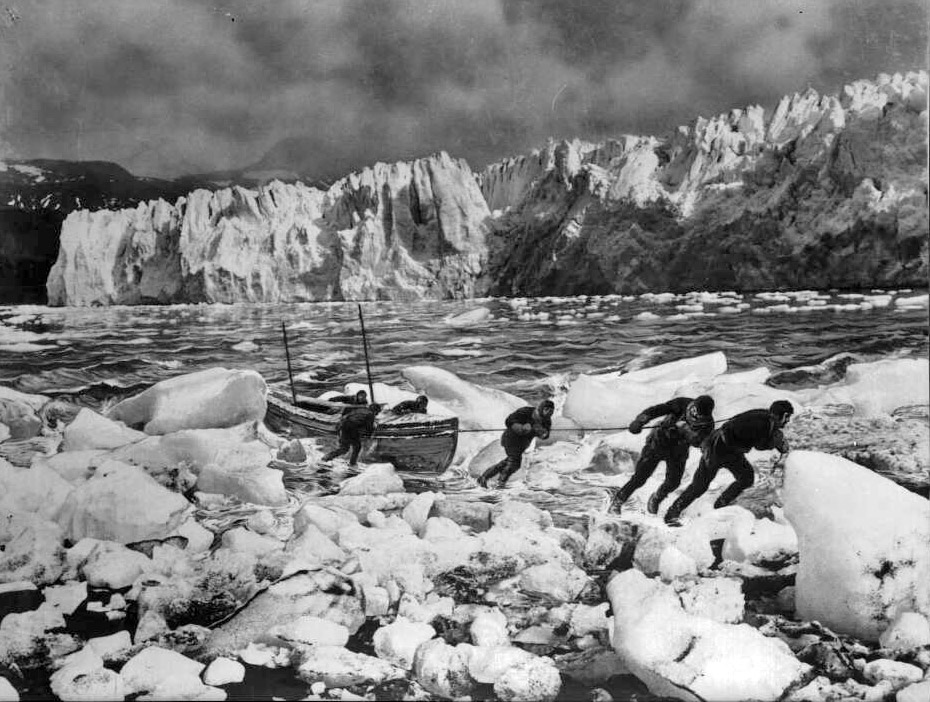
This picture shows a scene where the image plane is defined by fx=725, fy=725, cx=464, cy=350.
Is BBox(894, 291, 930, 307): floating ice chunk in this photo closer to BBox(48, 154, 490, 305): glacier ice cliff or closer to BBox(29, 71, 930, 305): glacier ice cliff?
BBox(29, 71, 930, 305): glacier ice cliff

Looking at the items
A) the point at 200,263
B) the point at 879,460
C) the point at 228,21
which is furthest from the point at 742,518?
the point at 228,21

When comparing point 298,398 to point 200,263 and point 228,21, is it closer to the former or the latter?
point 200,263

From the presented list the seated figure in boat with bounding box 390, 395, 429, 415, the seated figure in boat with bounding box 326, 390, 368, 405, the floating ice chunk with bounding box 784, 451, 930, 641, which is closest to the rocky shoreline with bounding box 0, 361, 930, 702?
the floating ice chunk with bounding box 784, 451, 930, 641

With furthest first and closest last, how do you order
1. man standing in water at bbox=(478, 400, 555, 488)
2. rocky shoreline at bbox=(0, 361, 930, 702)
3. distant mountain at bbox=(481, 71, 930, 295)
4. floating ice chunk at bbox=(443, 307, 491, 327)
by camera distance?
floating ice chunk at bbox=(443, 307, 491, 327) → man standing in water at bbox=(478, 400, 555, 488) → distant mountain at bbox=(481, 71, 930, 295) → rocky shoreline at bbox=(0, 361, 930, 702)

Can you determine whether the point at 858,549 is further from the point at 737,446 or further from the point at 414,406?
the point at 414,406

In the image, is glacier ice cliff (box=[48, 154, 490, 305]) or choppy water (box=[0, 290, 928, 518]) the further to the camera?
glacier ice cliff (box=[48, 154, 490, 305])

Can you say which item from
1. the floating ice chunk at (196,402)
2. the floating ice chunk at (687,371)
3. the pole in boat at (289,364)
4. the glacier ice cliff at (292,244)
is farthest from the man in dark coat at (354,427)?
the floating ice chunk at (687,371)

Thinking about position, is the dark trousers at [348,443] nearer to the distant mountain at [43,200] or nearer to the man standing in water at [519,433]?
the man standing in water at [519,433]
